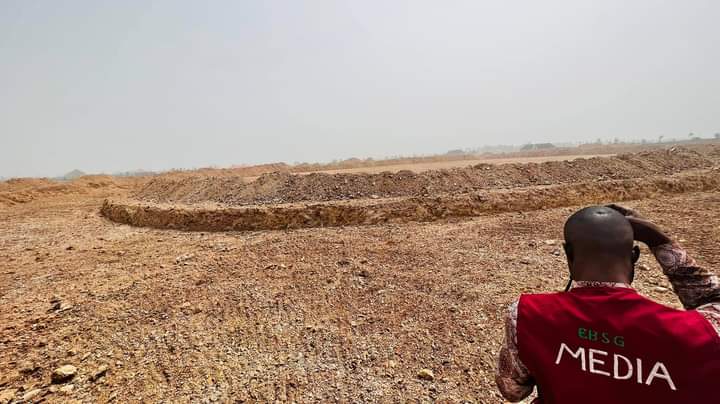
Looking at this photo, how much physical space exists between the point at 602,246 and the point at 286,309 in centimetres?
441

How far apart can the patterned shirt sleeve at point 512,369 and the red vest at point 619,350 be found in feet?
0.24

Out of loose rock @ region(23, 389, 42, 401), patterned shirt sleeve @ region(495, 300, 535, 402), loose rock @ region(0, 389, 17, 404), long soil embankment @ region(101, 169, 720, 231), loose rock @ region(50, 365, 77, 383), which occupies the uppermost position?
patterned shirt sleeve @ region(495, 300, 535, 402)

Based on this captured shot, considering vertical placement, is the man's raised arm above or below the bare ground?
above

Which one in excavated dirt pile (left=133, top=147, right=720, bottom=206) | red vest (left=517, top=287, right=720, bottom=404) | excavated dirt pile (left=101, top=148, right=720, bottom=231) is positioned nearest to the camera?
red vest (left=517, top=287, right=720, bottom=404)

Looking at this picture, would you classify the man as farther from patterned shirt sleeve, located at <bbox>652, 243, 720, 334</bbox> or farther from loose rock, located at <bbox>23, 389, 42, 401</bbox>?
loose rock, located at <bbox>23, 389, 42, 401</bbox>

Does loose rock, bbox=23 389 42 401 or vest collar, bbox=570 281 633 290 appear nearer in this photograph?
vest collar, bbox=570 281 633 290

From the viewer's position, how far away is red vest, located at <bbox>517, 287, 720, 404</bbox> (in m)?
1.12

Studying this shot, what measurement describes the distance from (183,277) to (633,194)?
13053mm

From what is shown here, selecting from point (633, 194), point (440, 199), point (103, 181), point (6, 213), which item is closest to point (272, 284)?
point (440, 199)

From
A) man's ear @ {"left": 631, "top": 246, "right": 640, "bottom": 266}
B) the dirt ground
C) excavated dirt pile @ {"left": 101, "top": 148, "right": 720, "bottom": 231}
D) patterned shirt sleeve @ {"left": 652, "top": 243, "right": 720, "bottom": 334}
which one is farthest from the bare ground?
man's ear @ {"left": 631, "top": 246, "right": 640, "bottom": 266}

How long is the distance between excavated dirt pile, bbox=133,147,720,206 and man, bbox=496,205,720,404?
1011 centimetres

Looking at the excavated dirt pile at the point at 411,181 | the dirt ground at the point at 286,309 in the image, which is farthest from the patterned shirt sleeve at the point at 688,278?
the excavated dirt pile at the point at 411,181

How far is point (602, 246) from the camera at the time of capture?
133 cm

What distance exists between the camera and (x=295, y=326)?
460 cm
